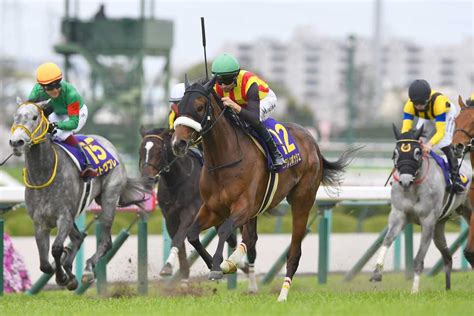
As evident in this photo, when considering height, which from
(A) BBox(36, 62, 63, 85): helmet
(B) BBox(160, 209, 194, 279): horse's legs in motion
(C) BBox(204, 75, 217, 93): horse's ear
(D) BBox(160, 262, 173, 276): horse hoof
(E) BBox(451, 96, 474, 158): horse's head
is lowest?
(B) BBox(160, 209, 194, 279): horse's legs in motion

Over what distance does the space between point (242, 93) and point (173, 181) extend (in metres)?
2.21

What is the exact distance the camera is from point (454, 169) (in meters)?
9.97

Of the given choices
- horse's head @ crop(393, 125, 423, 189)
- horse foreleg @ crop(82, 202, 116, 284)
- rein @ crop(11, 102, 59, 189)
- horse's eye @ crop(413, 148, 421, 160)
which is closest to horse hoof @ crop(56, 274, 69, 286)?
horse foreleg @ crop(82, 202, 116, 284)

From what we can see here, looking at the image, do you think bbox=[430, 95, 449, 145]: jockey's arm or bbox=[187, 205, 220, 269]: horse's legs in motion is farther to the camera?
bbox=[430, 95, 449, 145]: jockey's arm

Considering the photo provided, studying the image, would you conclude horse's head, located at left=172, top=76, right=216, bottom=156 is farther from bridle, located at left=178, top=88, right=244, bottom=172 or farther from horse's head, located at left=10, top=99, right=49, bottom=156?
horse's head, located at left=10, top=99, right=49, bottom=156

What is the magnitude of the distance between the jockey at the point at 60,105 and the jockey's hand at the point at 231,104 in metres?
1.55

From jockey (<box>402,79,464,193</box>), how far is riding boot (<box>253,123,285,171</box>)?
165cm

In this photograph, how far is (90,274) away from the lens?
927 centimetres

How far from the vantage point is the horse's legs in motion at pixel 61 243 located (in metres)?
8.73

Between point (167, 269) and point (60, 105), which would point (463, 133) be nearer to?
point (167, 269)

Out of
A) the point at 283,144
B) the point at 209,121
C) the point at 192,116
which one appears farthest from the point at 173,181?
the point at 192,116

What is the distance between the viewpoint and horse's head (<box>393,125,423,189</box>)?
9430mm

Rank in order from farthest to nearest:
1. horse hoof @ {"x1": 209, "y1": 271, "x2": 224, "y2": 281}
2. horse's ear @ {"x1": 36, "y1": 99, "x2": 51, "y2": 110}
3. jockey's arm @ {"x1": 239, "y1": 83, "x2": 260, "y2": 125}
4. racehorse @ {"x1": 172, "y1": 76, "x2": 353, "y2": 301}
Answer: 1. horse's ear @ {"x1": 36, "y1": 99, "x2": 51, "y2": 110}
2. jockey's arm @ {"x1": 239, "y1": 83, "x2": 260, "y2": 125}
3. racehorse @ {"x1": 172, "y1": 76, "x2": 353, "y2": 301}
4. horse hoof @ {"x1": 209, "y1": 271, "x2": 224, "y2": 281}

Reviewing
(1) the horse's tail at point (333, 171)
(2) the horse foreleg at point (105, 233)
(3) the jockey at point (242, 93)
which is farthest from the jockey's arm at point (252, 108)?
(2) the horse foreleg at point (105, 233)
